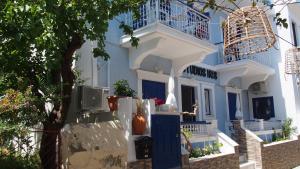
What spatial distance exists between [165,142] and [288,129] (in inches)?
456

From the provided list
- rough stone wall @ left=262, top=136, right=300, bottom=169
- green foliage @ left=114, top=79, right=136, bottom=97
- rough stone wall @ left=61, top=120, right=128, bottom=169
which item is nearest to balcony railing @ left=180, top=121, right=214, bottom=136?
green foliage @ left=114, top=79, right=136, bottom=97

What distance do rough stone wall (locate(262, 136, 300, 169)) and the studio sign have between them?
3.96 m

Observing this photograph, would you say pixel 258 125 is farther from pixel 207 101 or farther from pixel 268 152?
pixel 207 101

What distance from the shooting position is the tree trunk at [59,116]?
630 centimetres

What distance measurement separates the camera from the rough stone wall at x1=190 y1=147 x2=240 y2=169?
9.78m

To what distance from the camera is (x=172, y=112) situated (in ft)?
29.8

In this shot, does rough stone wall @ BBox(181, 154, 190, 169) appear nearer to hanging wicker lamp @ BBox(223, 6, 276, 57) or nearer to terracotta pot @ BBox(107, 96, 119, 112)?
terracotta pot @ BBox(107, 96, 119, 112)

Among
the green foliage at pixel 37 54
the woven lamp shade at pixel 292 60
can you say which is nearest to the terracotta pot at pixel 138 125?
the green foliage at pixel 37 54

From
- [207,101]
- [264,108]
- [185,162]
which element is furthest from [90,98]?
[264,108]

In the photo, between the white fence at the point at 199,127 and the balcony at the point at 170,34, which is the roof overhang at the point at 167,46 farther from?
the white fence at the point at 199,127

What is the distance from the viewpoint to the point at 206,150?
11.5 meters

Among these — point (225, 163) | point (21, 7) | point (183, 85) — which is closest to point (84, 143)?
point (21, 7)

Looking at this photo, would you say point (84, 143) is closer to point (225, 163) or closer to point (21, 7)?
point (21, 7)

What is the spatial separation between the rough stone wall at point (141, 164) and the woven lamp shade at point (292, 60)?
12141 mm
